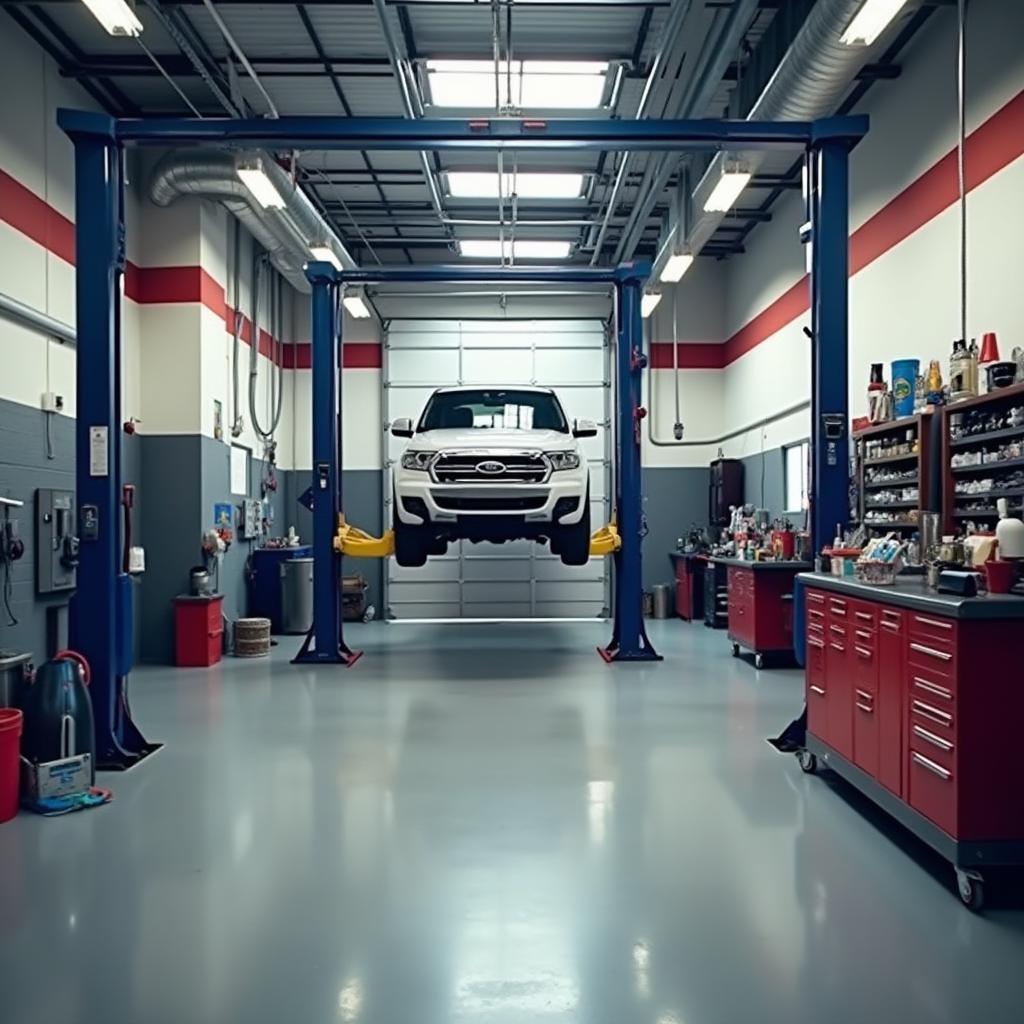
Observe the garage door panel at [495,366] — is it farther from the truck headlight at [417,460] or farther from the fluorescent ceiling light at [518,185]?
the truck headlight at [417,460]

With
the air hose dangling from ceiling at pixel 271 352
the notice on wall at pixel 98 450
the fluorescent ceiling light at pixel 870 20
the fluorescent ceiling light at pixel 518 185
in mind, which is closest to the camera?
the fluorescent ceiling light at pixel 870 20

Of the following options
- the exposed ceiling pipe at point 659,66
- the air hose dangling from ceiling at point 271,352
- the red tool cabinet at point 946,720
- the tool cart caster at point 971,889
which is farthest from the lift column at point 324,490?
the tool cart caster at point 971,889

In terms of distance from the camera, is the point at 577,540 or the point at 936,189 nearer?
the point at 936,189

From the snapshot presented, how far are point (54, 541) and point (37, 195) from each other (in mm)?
2579

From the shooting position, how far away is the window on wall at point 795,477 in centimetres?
1009

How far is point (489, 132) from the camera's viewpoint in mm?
5168

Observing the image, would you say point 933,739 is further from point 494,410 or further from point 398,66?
point 398,66

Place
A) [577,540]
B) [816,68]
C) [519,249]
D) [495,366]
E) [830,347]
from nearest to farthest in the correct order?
[830,347]
[816,68]
[577,540]
[519,249]
[495,366]

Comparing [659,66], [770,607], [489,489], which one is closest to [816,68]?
[659,66]

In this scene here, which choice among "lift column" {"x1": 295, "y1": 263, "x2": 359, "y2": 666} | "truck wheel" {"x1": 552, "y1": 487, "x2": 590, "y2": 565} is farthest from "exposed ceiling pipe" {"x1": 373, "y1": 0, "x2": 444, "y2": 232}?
"truck wheel" {"x1": 552, "y1": 487, "x2": 590, "y2": 565}

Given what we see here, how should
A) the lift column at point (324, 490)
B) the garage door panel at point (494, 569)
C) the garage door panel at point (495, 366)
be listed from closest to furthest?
the lift column at point (324, 490) < the garage door panel at point (494, 569) < the garage door panel at point (495, 366)

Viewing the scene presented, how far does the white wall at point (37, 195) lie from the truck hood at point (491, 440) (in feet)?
9.18

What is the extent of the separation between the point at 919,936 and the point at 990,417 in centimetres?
339

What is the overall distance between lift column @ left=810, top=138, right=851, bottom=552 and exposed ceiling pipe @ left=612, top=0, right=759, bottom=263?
3.84 ft
